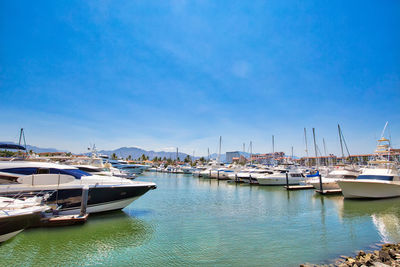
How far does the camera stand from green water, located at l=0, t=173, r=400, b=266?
936cm

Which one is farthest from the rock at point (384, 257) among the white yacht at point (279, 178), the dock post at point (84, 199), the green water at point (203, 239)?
the white yacht at point (279, 178)

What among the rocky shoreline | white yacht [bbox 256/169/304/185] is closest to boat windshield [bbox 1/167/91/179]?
the rocky shoreline

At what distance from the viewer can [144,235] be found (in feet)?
40.7

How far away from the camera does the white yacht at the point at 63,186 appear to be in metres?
12.6

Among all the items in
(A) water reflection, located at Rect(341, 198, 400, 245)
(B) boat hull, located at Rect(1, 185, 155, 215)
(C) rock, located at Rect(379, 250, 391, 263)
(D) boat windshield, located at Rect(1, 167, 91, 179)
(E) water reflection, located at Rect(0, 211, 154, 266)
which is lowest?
(A) water reflection, located at Rect(341, 198, 400, 245)

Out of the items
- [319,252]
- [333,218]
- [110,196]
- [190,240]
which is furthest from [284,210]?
[110,196]

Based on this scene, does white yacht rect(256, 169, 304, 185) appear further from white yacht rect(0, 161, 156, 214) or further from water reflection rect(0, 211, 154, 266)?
water reflection rect(0, 211, 154, 266)

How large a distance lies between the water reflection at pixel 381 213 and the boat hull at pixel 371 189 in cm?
68

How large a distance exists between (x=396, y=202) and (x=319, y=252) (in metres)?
18.6

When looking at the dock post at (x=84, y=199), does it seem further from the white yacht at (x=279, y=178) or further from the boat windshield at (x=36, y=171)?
the white yacht at (x=279, y=178)

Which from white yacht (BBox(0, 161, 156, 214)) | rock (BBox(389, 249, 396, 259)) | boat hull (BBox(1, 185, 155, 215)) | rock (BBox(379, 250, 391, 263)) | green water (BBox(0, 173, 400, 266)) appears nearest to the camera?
rock (BBox(379, 250, 391, 263))

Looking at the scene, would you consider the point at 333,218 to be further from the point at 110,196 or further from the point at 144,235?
the point at 110,196

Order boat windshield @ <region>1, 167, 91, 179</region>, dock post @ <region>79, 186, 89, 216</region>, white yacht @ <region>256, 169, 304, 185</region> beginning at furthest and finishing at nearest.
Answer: white yacht @ <region>256, 169, 304, 185</region>, dock post @ <region>79, 186, 89, 216</region>, boat windshield @ <region>1, 167, 91, 179</region>

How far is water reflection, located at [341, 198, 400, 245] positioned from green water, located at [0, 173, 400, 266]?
0.06 metres
